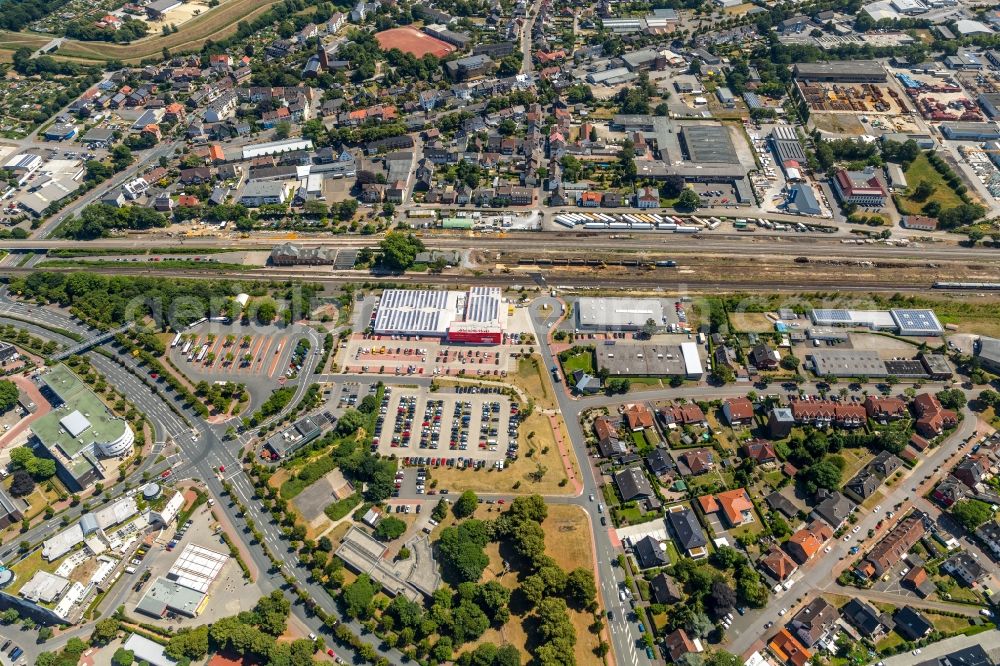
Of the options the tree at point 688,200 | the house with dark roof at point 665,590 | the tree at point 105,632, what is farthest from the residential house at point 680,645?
the tree at point 688,200

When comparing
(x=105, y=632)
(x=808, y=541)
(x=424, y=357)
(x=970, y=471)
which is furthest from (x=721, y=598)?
(x=105, y=632)

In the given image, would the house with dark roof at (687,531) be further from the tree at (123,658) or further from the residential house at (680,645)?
the tree at (123,658)

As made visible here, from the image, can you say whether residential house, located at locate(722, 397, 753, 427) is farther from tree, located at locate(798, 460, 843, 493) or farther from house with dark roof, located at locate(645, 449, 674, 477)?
house with dark roof, located at locate(645, 449, 674, 477)

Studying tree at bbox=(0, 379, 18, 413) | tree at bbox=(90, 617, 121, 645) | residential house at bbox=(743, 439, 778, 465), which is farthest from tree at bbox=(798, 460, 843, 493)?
tree at bbox=(0, 379, 18, 413)

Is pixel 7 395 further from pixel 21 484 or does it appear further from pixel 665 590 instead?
pixel 665 590

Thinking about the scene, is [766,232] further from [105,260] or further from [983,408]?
[105,260]
